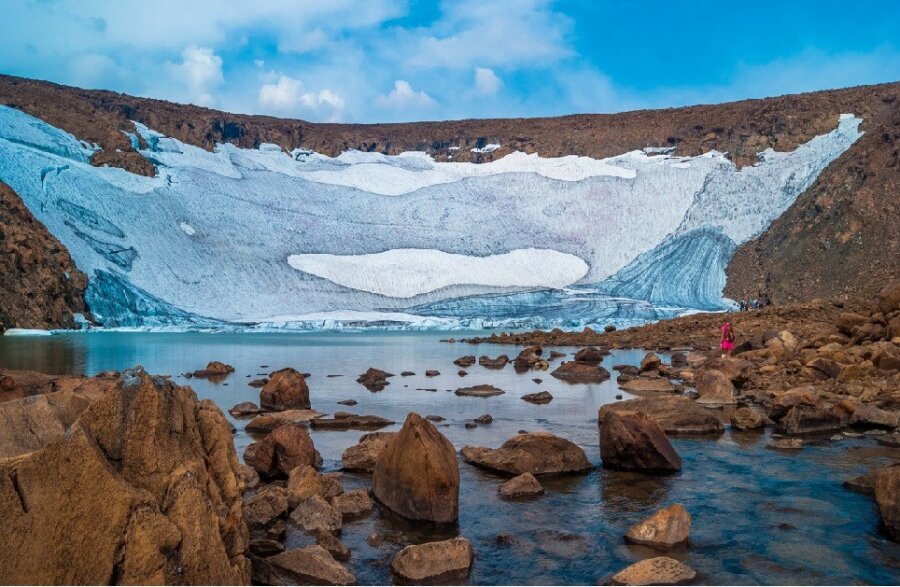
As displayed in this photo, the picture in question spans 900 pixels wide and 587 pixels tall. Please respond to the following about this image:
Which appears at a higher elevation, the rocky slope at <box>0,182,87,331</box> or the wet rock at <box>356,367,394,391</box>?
the rocky slope at <box>0,182,87,331</box>

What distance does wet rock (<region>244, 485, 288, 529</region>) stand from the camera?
647 cm

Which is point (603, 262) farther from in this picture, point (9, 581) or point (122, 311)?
point (9, 581)

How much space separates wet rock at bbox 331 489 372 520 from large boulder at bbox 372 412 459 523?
204 mm

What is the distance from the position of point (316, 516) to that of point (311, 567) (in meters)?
1.30

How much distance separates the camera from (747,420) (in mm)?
10828

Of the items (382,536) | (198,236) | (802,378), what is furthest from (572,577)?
(198,236)

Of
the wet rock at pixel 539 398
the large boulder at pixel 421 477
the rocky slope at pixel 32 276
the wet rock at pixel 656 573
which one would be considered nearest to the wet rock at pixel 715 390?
the wet rock at pixel 539 398

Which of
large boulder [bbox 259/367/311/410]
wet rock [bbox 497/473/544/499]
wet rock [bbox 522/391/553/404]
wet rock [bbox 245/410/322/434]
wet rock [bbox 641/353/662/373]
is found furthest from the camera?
wet rock [bbox 641/353/662/373]

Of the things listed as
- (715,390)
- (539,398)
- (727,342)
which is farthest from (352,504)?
(727,342)

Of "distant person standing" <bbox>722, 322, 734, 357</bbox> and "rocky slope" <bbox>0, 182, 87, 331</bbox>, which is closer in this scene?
"distant person standing" <bbox>722, 322, 734, 357</bbox>

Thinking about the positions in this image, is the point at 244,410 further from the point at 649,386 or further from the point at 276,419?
the point at 649,386

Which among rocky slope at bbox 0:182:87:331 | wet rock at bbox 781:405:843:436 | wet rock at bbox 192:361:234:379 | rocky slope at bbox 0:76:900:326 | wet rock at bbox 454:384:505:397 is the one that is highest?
rocky slope at bbox 0:76:900:326

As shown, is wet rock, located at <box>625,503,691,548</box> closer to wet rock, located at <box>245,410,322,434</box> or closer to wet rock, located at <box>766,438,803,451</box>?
wet rock, located at <box>766,438,803,451</box>

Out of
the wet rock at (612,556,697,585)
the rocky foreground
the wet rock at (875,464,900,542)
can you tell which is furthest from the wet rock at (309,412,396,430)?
the wet rock at (875,464,900,542)
